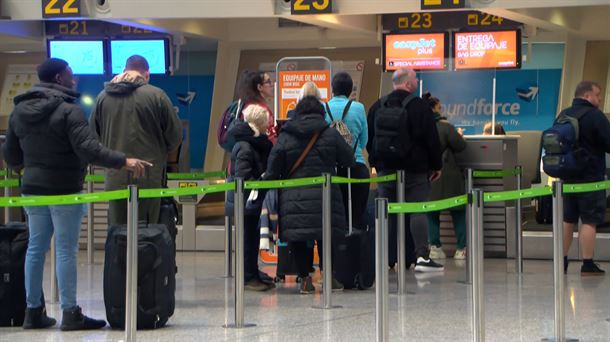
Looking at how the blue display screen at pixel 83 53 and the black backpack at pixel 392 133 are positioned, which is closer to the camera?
the black backpack at pixel 392 133

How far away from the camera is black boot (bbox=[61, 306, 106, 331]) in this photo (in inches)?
278

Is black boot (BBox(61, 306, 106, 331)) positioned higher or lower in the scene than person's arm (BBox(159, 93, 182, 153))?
lower

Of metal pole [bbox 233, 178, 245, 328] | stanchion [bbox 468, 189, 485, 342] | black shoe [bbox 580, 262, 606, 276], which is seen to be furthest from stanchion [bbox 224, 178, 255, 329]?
black shoe [bbox 580, 262, 606, 276]

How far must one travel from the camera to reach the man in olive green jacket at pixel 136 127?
25.1ft

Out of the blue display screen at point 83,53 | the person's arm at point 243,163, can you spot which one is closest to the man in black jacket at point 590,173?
the person's arm at point 243,163

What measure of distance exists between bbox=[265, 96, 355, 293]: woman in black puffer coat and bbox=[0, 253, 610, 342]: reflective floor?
503 millimetres

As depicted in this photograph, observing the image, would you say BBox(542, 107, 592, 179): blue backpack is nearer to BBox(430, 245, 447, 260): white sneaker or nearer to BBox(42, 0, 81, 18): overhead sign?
BBox(430, 245, 447, 260): white sneaker

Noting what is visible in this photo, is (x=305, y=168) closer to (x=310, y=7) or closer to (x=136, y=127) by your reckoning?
(x=136, y=127)

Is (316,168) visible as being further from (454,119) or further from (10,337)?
(454,119)

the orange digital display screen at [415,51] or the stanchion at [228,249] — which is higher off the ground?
the orange digital display screen at [415,51]

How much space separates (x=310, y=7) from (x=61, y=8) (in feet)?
8.31

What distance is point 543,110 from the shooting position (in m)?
16.2

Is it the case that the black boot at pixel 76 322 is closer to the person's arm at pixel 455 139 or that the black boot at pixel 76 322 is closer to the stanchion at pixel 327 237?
the stanchion at pixel 327 237

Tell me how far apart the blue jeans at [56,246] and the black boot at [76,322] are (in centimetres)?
9
